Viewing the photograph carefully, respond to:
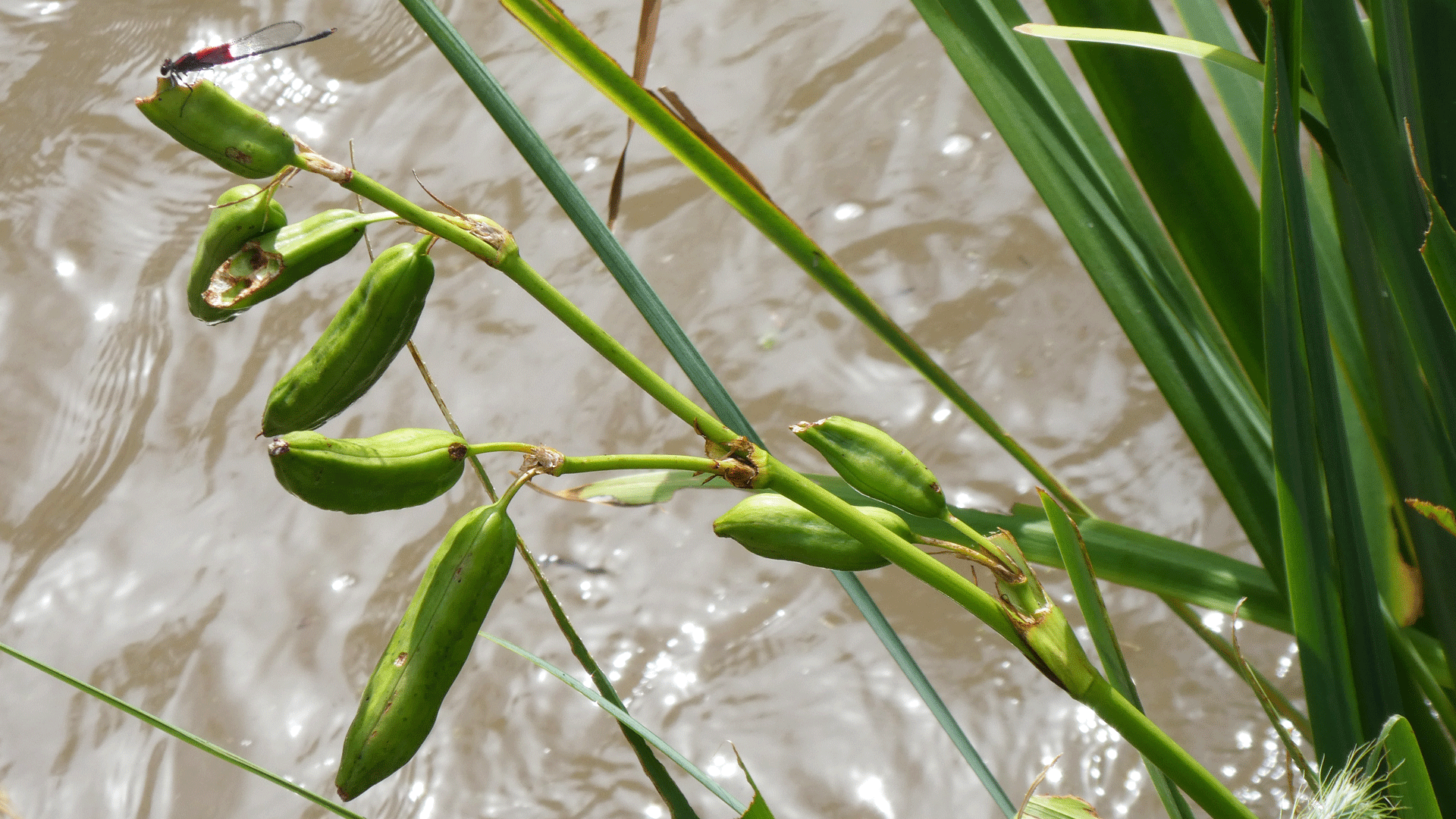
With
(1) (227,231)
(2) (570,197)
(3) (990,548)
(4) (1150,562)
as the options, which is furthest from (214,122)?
(4) (1150,562)

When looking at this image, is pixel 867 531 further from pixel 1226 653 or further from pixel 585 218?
pixel 1226 653

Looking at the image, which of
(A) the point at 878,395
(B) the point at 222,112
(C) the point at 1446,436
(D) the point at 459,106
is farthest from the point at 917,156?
(B) the point at 222,112

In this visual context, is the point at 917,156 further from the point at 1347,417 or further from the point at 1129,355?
the point at 1347,417

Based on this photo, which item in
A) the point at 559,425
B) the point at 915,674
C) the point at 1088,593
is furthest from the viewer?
the point at 559,425

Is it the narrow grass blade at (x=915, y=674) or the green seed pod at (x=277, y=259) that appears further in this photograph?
the narrow grass blade at (x=915, y=674)

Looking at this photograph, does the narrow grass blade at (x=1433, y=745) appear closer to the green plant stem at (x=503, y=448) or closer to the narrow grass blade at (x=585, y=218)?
the narrow grass blade at (x=585, y=218)

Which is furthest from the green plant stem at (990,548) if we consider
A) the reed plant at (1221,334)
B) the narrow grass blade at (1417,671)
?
the narrow grass blade at (1417,671)

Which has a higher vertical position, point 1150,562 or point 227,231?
point 227,231
